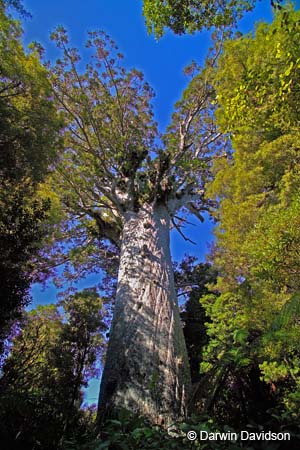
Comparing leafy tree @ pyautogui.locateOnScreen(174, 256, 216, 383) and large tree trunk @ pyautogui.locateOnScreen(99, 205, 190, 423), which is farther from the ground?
leafy tree @ pyautogui.locateOnScreen(174, 256, 216, 383)

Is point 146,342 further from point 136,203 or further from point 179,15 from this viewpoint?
point 179,15

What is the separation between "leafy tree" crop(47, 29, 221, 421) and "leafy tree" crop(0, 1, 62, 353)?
1.35 meters

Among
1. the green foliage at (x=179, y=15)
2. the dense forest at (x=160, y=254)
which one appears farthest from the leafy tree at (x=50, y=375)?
the green foliage at (x=179, y=15)

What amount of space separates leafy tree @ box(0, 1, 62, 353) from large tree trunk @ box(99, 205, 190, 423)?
5.28 feet

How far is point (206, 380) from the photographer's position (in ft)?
11.3

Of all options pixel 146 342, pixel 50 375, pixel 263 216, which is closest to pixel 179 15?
pixel 263 216

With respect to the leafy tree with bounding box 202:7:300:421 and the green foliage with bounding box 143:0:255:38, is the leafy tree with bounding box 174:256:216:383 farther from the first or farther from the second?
the green foliage with bounding box 143:0:255:38

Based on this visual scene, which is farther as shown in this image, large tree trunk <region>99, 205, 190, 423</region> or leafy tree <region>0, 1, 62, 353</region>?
leafy tree <region>0, 1, 62, 353</region>

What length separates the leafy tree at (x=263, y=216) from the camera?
157 inches

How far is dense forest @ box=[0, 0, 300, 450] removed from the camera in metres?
3.42

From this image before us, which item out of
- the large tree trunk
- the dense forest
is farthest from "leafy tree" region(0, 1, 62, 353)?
the large tree trunk

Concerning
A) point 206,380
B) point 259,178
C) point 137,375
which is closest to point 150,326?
point 137,375

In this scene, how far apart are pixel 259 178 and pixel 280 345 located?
11.3ft

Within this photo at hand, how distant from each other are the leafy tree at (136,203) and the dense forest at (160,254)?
0.03 metres
